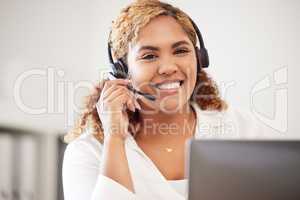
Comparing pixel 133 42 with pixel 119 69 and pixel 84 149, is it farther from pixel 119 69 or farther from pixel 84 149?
pixel 84 149

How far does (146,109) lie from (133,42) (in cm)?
32

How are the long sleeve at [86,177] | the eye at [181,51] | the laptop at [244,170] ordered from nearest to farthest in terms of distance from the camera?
the laptop at [244,170] → the long sleeve at [86,177] → the eye at [181,51]

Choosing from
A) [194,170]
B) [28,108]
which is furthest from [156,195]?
[194,170]

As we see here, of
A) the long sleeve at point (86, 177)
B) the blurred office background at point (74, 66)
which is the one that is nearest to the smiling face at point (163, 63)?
the blurred office background at point (74, 66)

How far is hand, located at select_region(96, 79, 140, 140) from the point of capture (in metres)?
1.95

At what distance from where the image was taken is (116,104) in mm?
1956

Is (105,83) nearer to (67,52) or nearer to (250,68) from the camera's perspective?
(67,52)

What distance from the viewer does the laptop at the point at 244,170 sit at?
1.07 m

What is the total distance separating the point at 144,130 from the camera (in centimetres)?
197

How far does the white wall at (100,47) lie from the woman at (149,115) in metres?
0.08

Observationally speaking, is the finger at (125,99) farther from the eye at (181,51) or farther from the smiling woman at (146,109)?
the eye at (181,51)

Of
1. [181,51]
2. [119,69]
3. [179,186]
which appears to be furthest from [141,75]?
[179,186]

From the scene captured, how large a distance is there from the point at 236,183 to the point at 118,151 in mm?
903

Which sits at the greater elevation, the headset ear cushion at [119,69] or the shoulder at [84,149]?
the headset ear cushion at [119,69]
